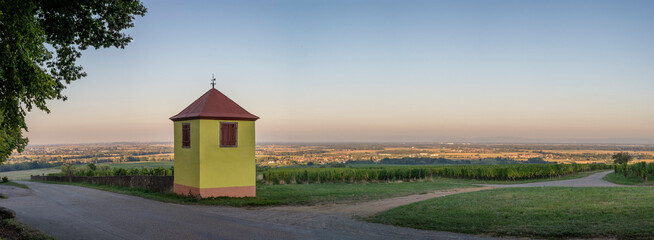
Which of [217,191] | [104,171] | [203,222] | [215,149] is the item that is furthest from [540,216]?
[104,171]

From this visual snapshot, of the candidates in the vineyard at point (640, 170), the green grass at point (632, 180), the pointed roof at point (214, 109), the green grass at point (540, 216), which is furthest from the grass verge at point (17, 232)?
the vineyard at point (640, 170)

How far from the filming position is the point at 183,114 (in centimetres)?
2103

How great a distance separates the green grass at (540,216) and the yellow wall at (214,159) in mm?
7850

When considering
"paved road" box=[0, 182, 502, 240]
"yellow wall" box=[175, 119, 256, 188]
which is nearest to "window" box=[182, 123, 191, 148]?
"yellow wall" box=[175, 119, 256, 188]

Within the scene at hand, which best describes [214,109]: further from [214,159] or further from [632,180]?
[632,180]

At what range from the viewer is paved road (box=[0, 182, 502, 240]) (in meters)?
11.4

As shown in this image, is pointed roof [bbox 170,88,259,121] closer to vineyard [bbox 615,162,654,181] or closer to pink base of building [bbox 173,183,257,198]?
pink base of building [bbox 173,183,257,198]

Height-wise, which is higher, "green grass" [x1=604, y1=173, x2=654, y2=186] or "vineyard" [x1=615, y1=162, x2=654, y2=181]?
"vineyard" [x1=615, y1=162, x2=654, y2=181]

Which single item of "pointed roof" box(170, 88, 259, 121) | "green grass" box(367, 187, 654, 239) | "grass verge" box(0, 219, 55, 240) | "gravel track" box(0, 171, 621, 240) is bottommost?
"gravel track" box(0, 171, 621, 240)

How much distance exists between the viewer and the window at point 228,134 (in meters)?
20.0

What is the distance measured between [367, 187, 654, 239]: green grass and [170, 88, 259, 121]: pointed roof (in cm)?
865

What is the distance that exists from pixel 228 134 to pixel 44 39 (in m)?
10.6

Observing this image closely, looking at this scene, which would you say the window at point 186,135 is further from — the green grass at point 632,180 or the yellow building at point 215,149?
the green grass at point 632,180

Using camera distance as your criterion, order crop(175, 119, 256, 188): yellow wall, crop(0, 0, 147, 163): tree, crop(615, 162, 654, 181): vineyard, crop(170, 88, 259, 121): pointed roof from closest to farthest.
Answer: crop(0, 0, 147, 163): tree, crop(175, 119, 256, 188): yellow wall, crop(170, 88, 259, 121): pointed roof, crop(615, 162, 654, 181): vineyard
